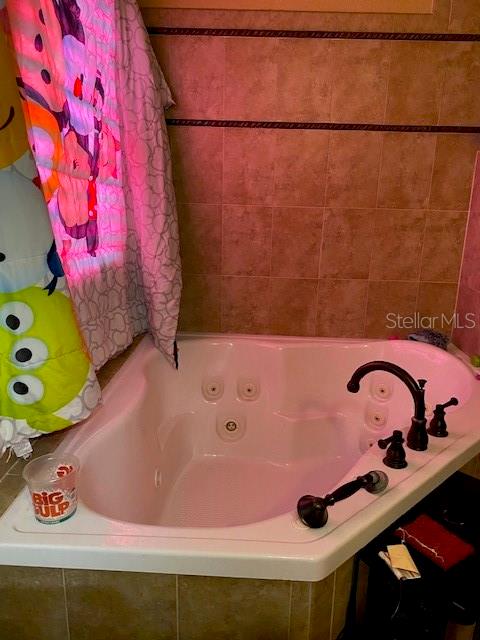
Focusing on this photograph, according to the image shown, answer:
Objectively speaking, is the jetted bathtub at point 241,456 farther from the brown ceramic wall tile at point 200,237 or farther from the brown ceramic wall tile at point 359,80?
the brown ceramic wall tile at point 359,80

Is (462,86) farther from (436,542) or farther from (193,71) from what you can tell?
(436,542)

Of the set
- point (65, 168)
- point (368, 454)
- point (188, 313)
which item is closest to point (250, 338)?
point (188, 313)

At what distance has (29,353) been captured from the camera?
942 millimetres

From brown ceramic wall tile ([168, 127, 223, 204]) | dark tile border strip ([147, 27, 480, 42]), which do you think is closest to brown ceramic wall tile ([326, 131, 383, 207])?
dark tile border strip ([147, 27, 480, 42])

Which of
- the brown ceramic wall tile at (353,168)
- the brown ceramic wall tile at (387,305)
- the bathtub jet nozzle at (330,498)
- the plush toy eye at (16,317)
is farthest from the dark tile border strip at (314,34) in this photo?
the bathtub jet nozzle at (330,498)

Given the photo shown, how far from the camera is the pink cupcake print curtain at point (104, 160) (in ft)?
3.66

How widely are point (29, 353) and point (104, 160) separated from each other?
85 centimetres

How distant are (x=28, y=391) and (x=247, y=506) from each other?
0.99 metres

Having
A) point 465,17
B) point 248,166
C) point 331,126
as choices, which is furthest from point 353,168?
point 465,17

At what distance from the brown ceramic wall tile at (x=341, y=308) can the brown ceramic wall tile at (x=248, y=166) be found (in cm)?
46

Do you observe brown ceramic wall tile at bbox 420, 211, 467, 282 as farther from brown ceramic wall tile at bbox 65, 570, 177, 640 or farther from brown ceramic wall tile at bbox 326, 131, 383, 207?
brown ceramic wall tile at bbox 65, 570, 177, 640

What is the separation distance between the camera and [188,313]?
2129mm

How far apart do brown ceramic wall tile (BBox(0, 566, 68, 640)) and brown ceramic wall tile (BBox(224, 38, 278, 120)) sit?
1.67m

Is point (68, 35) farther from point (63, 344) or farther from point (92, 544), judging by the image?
point (92, 544)
